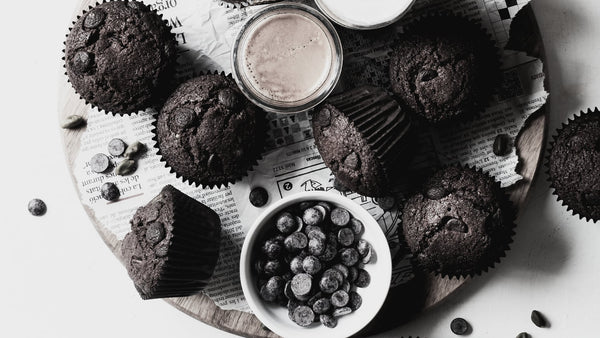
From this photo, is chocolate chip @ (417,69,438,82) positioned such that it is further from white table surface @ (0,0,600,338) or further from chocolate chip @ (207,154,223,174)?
chocolate chip @ (207,154,223,174)

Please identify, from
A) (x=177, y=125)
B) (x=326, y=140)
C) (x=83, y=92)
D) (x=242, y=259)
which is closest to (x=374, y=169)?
(x=326, y=140)

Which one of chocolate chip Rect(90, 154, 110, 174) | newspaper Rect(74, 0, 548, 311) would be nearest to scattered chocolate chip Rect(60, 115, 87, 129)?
newspaper Rect(74, 0, 548, 311)

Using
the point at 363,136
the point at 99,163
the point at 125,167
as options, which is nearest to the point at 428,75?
the point at 363,136

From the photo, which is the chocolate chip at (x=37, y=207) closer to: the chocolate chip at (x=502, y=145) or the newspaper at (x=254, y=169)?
the newspaper at (x=254, y=169)

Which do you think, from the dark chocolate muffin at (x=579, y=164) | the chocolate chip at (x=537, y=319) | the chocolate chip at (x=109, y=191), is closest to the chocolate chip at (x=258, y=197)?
Result: the chocolate chip at (x=109, y=191)

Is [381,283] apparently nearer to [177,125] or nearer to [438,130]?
[438,130]

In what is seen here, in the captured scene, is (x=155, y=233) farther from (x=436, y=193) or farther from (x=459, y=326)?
Answer: (x=459, y=326)

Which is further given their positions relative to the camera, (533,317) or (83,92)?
(533,317)

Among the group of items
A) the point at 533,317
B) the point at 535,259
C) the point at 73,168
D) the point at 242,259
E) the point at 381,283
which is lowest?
the point at 533,317
